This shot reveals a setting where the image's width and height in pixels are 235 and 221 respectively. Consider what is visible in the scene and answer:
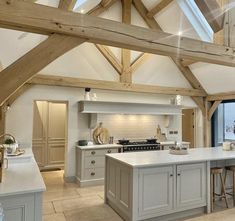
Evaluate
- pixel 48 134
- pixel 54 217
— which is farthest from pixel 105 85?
pixel 54 217

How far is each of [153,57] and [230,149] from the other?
3328 mm

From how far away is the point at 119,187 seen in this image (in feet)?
11.2

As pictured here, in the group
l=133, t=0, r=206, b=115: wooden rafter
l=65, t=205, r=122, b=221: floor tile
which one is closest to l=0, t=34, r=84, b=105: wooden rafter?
l=65, t=205, r=122, b=221: floor tile

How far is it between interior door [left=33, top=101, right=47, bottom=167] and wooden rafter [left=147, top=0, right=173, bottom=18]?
4.02m

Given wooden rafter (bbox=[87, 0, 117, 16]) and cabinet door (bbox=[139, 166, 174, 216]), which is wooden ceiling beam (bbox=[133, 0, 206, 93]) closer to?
wooden rafter (bbox=[87, 0, 117, 16])

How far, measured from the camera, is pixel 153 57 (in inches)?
253

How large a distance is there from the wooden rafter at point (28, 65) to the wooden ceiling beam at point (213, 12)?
304 cm

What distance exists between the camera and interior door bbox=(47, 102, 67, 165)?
6.61m

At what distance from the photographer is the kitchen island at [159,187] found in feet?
10.0

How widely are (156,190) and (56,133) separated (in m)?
4.32

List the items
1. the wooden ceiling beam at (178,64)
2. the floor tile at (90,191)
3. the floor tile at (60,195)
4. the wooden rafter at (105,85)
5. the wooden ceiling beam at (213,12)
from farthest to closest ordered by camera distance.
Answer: the wooden ceiling beam at (178,64)
the wooden rafter at (105,85)
the floor tile at (90,191)
the floor tile at (60,195)
the wooden ceiling beam at (213,12)

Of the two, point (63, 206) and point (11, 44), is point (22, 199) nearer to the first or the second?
point (63, 206)

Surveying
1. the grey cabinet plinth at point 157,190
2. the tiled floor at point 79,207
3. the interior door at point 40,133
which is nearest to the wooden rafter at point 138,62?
the interior door at point 40,133

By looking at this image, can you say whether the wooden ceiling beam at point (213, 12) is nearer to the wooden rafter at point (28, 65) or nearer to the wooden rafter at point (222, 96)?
the wooden rafter at point (222, 96)
